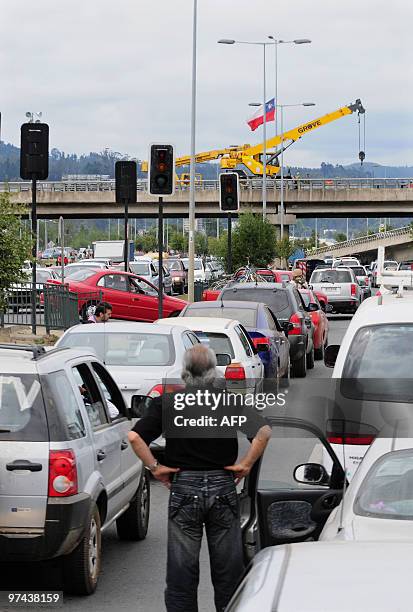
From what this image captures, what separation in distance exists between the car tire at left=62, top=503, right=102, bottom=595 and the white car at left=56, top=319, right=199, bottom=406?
13.4ft

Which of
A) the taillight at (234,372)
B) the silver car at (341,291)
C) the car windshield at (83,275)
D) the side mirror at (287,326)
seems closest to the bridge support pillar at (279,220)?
the silver car at (341,291)

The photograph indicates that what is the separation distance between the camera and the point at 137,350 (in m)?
13.0

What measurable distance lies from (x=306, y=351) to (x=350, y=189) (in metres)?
62.5

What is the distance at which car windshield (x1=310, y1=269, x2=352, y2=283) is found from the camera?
1773 inches

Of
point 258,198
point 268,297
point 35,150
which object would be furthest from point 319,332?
point 258,198

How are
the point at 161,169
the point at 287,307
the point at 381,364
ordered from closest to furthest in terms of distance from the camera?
the point at 381,364 → the point at 287,307 → the point at 161,169

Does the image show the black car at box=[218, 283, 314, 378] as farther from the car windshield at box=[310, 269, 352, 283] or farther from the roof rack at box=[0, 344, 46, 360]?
the car windshield at box=[310, 269, 352, 283]

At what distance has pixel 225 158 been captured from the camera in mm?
90812

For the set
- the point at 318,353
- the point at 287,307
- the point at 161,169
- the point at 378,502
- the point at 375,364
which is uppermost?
the point at 161,169

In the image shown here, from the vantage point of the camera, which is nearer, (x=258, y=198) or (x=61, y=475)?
(x=61, y=475)

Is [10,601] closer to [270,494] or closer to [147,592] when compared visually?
[147,592]

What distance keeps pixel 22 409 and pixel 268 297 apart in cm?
Result: 1657

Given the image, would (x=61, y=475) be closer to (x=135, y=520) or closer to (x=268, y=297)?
(x=135, y=520)

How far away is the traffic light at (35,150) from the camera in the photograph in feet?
84.6
